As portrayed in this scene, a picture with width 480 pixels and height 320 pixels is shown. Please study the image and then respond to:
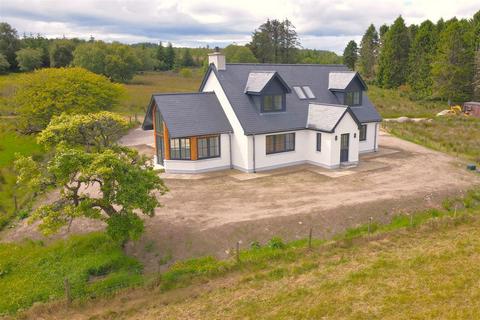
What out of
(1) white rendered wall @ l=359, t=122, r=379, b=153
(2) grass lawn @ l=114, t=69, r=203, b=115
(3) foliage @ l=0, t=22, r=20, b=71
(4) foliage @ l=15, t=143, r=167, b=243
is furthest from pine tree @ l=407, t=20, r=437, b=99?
(3) foliage @ l=0, t=22, r=20, b=71

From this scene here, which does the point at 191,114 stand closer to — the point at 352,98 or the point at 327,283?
the point at 352,98

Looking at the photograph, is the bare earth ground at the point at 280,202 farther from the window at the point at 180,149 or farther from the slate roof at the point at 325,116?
the slate roof at the point at 325,116

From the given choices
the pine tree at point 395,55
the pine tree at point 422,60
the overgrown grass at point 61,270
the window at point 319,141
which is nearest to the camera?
the overgrown grass at point 61,270

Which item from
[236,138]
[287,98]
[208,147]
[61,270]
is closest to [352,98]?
[287,98]

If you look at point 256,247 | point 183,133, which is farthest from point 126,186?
point 183,133

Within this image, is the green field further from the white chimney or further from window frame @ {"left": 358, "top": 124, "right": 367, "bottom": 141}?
the white chimney

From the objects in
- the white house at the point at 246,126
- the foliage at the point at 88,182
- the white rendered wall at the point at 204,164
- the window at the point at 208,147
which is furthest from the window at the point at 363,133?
the foliage at the point at 88,182
